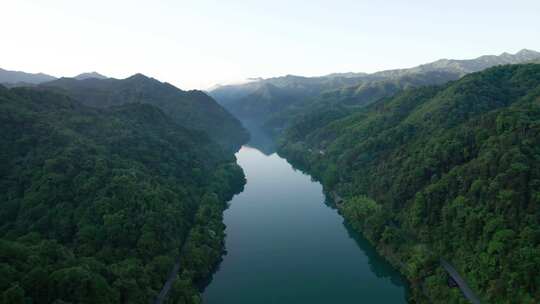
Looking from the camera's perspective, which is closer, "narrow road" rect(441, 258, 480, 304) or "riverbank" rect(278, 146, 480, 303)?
"narrow road" rect(441, 258, 480, 304)

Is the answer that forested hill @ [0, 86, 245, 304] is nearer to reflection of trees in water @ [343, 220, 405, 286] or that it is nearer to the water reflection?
the water reflection

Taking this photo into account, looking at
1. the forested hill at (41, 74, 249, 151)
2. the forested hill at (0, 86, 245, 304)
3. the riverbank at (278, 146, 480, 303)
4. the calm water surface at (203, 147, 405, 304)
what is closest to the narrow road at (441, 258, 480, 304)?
the riverbank at (278, 146, 480, 303)

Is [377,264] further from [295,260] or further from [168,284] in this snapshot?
[168,284]

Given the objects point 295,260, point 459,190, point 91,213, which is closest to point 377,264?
point 295,260

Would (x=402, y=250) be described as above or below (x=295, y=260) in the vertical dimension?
above

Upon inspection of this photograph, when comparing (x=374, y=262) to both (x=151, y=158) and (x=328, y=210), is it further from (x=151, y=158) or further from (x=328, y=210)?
(x=151, y=158)

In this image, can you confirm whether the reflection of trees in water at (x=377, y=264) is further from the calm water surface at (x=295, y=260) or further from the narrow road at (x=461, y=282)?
the narrow road at (x=461, y=282)

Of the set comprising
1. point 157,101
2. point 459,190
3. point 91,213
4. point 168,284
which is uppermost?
point 157,101
